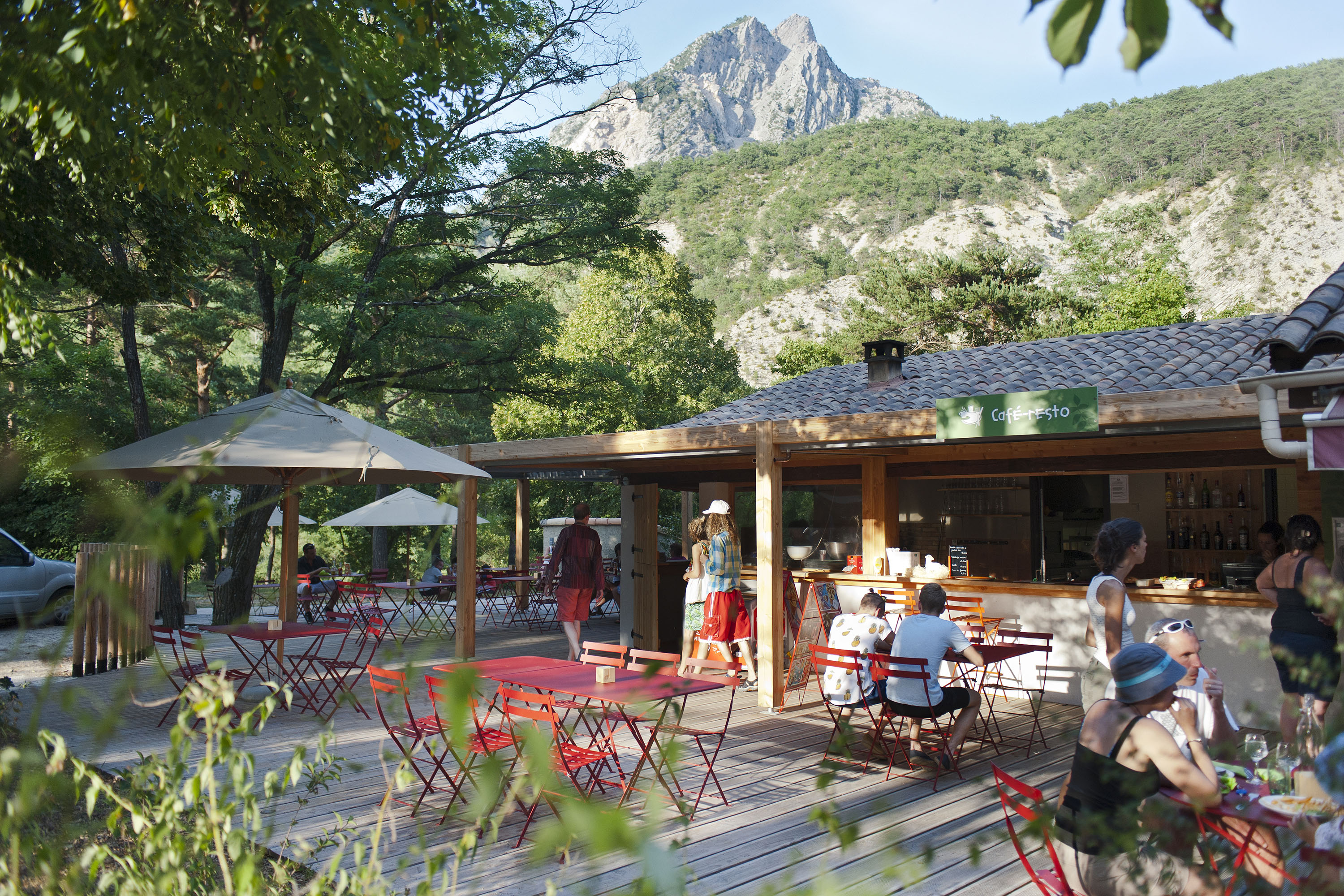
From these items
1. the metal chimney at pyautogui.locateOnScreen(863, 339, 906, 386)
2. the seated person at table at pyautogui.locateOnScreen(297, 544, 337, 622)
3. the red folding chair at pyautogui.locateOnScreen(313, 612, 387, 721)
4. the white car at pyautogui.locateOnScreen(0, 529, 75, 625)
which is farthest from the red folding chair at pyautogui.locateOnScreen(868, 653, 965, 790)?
the white car at pyautogui.locateOnScreen(0, 529, 75, 625)

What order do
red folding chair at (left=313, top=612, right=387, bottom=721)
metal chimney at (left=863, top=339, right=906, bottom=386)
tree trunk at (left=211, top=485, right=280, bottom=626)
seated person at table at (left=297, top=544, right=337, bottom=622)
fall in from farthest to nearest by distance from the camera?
seated person at table at (left=297, top=544, right=337, bottom=622)
tree trunk at (left=211, top=485, right=280, bottom=626)
metal chimney at (left=863, top=339, right=906, bottom=386)
red folding chair at (left=313, top=612, right=387, bottom=721)

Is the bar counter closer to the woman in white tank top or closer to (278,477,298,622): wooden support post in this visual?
the woman in white tank top

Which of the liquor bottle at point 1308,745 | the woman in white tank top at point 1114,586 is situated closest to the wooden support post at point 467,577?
the woman in white tank top at point 1114,586

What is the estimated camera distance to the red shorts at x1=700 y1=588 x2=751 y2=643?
332 inches

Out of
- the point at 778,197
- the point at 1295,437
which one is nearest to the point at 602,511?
the point at 1295,437

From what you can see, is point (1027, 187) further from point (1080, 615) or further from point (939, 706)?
point (939, 706)

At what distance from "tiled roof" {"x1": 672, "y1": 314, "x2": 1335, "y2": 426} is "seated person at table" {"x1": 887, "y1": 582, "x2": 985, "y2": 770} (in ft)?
8.98

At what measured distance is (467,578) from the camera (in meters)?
10.2

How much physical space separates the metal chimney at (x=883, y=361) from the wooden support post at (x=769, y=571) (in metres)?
3.52

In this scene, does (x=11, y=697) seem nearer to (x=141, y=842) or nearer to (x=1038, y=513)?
(x=141, y=842)

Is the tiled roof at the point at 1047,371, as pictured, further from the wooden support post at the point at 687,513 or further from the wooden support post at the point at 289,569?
the wooden support post at the point at 289,569

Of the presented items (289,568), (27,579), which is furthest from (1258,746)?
(27,579)

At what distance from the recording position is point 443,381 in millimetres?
15602

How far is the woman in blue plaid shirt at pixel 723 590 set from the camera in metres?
8.36
